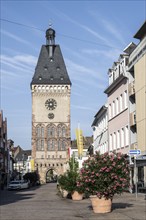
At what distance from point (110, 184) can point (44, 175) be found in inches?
4007

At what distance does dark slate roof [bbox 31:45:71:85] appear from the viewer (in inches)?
4946

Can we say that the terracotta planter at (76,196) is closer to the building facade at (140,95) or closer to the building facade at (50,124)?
the building facade at (140,95)

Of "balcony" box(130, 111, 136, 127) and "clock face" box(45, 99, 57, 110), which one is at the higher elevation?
"clock face" box(45, 99, 57, 110)

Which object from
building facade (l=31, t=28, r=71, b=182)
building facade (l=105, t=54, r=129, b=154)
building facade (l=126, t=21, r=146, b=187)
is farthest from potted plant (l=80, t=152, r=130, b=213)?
building facade (l=31, t=28, r=71, b=182)

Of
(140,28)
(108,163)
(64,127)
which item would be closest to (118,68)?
(140,28)

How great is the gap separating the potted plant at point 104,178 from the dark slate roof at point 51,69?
10686cm

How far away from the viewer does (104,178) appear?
18.1 meters

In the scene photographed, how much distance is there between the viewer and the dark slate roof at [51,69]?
126 metres

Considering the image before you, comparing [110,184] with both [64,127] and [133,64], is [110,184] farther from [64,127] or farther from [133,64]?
[64,127]

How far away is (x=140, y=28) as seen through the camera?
33.8 metres

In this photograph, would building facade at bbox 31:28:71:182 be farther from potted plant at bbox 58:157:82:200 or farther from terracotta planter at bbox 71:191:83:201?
terracotta planter at bbox 71:191:83:201

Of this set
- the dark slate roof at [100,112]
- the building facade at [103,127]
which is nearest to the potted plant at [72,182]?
the building facade at [103,127]

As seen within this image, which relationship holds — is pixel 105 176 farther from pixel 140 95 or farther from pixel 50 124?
pixel 50 124

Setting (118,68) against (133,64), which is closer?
(133,64)
